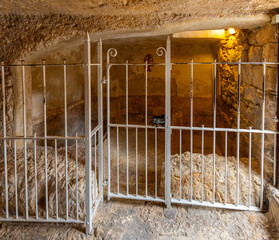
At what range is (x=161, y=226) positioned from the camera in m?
2.83

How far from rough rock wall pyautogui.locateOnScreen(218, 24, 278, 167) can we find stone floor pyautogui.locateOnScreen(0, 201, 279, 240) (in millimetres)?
786

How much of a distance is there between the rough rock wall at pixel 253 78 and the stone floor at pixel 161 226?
786 millimetres

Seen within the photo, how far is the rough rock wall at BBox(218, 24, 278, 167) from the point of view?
9.90 ft

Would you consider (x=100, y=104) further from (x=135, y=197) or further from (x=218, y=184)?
(x=218, y=184)

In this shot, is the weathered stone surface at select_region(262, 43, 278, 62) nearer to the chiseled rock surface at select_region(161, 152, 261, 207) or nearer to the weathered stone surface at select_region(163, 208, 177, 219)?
the chiseled rock surface at select_region(161, 152, 261, 207)

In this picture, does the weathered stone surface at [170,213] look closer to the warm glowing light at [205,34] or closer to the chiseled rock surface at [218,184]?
the chiseled rock surface at [218,184]

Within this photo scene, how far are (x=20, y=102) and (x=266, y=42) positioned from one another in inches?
116

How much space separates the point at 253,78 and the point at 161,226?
2.16 m

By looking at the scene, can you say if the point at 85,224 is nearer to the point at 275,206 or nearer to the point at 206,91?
the point at 275,206

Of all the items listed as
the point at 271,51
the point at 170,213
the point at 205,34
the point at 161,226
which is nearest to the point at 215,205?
the point at 170,213

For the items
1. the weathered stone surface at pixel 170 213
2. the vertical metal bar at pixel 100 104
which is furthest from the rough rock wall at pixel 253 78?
the vertical metal bar at pixel 100 104

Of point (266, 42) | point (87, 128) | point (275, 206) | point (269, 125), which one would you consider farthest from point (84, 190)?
point (266, 42)

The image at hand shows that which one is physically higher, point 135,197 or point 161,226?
point 135,197

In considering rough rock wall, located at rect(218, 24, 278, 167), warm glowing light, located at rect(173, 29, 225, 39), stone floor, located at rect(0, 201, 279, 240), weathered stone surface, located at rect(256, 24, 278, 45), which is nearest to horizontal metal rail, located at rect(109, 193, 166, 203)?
stone floor, located at rect(0, 201, 279, 240)
